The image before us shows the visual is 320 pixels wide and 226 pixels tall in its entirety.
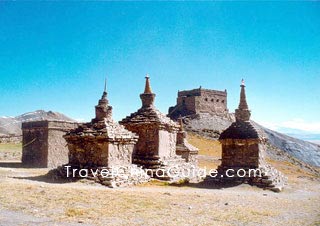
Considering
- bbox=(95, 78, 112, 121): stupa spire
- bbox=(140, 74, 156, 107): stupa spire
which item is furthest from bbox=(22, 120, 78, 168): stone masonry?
bbox=(95, 78, 112, 121): stupa spire

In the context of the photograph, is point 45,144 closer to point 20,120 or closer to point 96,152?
point 96,152

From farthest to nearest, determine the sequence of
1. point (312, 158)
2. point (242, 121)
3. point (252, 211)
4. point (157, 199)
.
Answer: point (312, 158) → point (242, 121) → point (157, 199) → point (252, 211)

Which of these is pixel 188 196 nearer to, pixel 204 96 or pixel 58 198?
pixel 58 198

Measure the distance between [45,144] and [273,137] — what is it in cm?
7149

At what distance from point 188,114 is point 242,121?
61066 mm

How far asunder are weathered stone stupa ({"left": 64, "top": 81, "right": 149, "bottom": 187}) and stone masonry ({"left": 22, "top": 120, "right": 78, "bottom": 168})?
11.3m

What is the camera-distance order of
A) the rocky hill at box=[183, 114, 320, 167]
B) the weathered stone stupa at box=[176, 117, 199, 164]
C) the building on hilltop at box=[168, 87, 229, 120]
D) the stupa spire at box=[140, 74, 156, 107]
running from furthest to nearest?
the building on hilltop at box=[168, 87, 229, 120] → the rocky hill at box=[183, 114, 320, 167] → the weathered stone stupa at box=[176, 117, 199, 164] → the stupa spire at box=[140, 74, 156, 107]

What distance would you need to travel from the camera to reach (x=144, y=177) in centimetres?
2064

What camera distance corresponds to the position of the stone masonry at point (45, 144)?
30609 millimetres

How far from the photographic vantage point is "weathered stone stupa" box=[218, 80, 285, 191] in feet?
68.4

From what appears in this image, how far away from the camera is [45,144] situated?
30.7 metres

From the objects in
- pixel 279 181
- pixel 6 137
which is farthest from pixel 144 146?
pixel 6 137

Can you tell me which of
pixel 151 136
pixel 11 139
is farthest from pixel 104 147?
pixel 11 139

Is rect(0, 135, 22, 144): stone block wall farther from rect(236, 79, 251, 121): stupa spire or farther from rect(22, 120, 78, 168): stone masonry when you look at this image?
rect(236, 79, 251, 121): stupa spire
